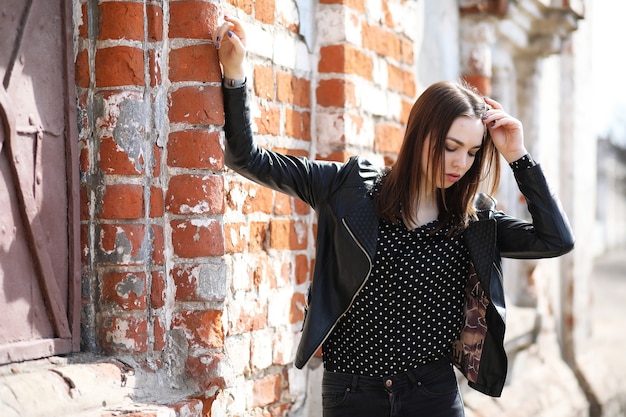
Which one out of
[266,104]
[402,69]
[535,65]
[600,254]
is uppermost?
[535,65]

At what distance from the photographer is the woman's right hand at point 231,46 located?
2.76m

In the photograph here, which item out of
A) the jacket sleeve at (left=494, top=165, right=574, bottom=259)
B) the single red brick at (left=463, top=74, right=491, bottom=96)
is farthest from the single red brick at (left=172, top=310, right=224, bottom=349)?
the single red brick at (left=463, top=74, right=491, bottom=96)

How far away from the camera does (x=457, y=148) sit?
109 inches

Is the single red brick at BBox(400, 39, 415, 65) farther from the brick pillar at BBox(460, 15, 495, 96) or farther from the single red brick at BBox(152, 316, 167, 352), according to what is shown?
the single red brick at BBox(152, 316, 167, 352)

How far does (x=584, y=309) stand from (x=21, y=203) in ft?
18.3

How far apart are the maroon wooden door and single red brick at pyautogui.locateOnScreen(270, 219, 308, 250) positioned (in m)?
0.83

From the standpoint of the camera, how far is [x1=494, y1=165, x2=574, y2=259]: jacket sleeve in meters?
2.96

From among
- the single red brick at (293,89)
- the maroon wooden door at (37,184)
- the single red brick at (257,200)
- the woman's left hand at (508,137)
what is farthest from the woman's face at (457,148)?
the maroon wooden door at (37,184)

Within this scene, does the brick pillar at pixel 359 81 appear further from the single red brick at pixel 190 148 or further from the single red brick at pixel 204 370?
the single red brick at pixel 204 370

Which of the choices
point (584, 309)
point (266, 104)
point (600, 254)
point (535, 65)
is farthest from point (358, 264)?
point (600, 254)

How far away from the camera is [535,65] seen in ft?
22.0

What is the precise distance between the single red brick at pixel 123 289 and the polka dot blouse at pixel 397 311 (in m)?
0.63

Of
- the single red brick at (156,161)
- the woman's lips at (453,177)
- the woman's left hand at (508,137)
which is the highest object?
the woman's left hand at (508,137)

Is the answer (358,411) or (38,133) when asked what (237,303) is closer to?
(358,411)
